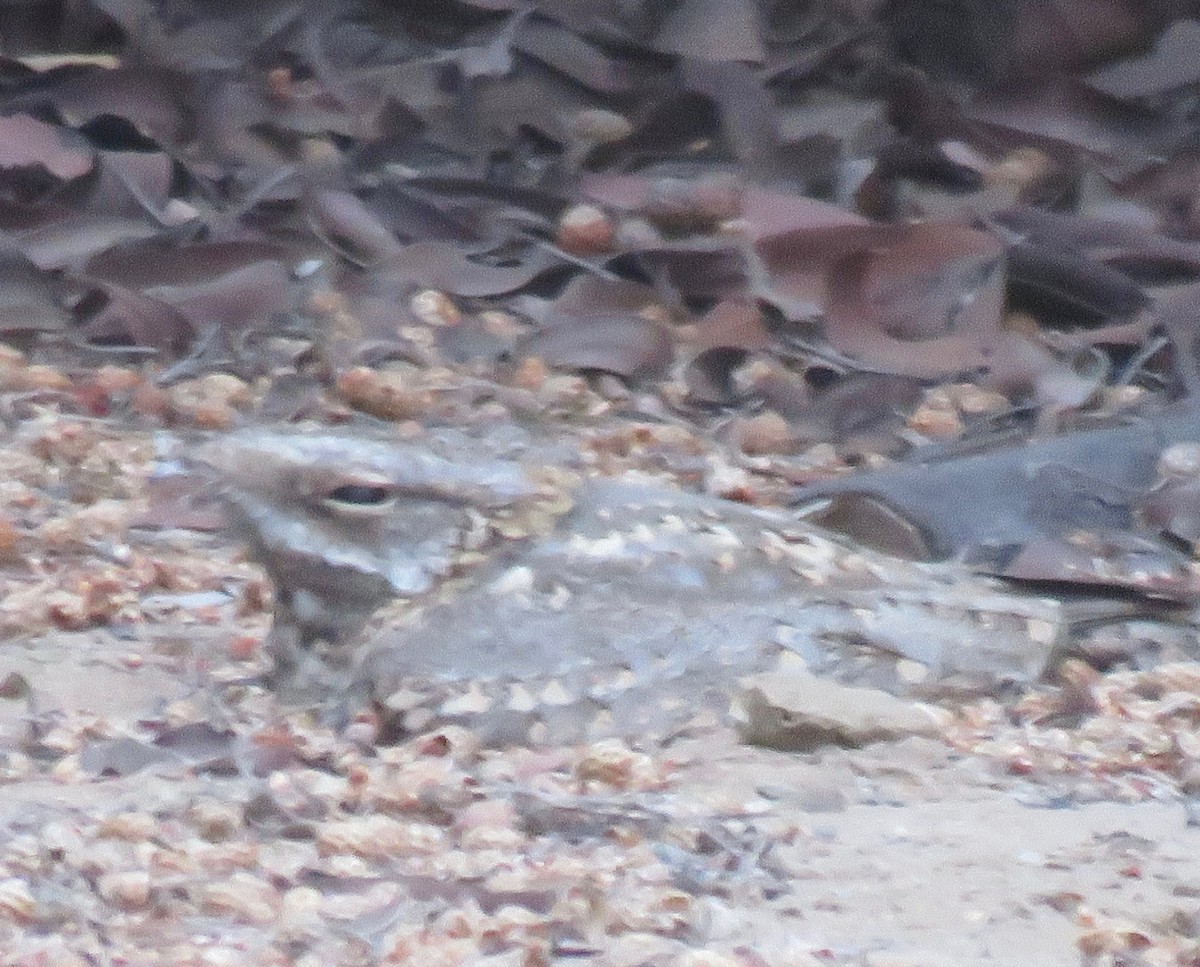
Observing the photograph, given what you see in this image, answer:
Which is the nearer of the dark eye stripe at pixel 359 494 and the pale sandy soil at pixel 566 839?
the pale sandy soil at pixel 566 839

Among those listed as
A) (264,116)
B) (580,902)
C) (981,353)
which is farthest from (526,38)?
(580,902)

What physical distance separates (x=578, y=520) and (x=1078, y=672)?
1.87 feet

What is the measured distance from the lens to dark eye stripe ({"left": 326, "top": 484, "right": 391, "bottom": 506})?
246 centimetres

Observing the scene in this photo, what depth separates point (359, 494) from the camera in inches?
96.9

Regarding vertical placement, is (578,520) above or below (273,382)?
above

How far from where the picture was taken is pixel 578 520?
8.32ft

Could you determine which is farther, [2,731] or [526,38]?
[526,38]

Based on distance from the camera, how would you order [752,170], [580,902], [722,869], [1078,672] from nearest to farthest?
[580,902] → [722,869] → [1078,672] → [752,170]

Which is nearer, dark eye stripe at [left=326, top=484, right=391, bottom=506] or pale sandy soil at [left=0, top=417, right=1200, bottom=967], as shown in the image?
pale sandy soil at [left=0, top=417, right=1200, bottom=967]

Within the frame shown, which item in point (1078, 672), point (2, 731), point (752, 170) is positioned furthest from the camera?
point (752, 170)

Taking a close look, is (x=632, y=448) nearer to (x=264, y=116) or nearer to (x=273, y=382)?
(x=273, y=382)

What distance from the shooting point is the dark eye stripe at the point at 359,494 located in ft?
8.06

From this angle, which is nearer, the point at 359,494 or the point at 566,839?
the point at 566,839

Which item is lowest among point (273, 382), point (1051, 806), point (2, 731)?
point (273, 382)
